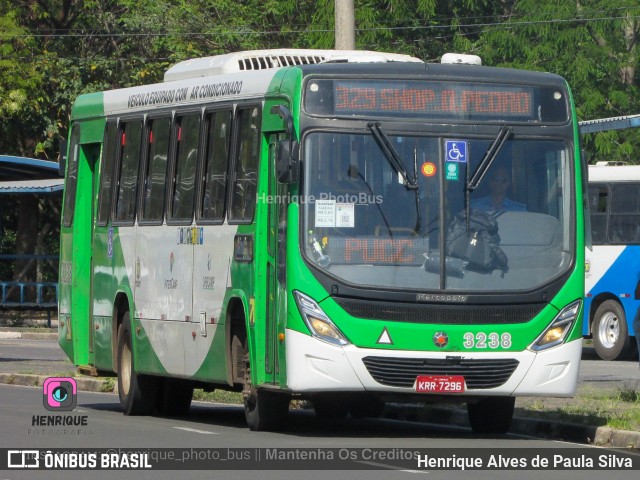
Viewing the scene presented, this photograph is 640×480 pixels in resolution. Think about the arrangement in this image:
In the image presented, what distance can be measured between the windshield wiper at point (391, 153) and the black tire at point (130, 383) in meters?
4.59

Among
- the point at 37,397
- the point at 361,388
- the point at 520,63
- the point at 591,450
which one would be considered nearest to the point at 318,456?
the point at 361,388

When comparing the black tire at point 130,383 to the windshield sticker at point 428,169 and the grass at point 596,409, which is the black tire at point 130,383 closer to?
the grass at point 596,409

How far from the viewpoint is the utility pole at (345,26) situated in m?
19.3

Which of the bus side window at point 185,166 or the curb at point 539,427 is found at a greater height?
the bus side window at point 185,166

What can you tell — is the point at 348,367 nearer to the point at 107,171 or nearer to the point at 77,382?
the point at 107,171

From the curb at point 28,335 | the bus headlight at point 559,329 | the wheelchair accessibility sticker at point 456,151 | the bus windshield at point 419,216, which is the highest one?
the wheelchair accessibility sticker at point 456,151

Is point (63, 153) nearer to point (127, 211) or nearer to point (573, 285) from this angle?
point (127, 211)

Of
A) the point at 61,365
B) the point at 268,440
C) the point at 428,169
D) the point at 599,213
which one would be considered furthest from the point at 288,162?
the point at 599,213

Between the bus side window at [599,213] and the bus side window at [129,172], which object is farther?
the bus side window at [599,213]

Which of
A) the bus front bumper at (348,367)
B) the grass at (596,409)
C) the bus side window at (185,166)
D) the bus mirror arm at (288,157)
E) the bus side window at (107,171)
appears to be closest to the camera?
the bus front bumper at (348,367)

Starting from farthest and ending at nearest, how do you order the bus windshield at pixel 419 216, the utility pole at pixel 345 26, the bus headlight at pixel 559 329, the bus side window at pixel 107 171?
the utility pole at pixel 345 26, the bus side window at pixel 107 171, the bus headlight at pixel 559 329, the bus windshield at pixel 419 216

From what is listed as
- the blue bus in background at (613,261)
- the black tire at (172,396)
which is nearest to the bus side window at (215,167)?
the black tire at (172,396)

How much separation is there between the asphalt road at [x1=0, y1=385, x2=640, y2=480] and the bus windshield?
1333mm

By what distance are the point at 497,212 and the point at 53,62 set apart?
104ft
